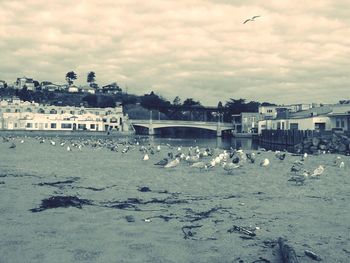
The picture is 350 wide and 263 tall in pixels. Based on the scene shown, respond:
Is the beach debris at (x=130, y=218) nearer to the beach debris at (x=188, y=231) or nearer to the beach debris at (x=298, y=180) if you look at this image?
the beach debris at (x=188, y=231)

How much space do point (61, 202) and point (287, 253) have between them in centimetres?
595

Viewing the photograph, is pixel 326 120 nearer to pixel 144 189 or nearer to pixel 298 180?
pixel 298 180

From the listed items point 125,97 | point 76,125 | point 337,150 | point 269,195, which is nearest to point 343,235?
point 269,195

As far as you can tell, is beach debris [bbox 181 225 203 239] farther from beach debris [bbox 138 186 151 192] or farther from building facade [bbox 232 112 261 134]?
building facade [bbox 232 112 261 134]

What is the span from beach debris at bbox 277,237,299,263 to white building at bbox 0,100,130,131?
10822 cm

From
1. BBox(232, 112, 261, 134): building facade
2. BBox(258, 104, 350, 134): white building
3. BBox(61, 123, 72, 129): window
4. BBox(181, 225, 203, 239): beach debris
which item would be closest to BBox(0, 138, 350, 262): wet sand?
BBox(181, 225, 203, 239): beach debris

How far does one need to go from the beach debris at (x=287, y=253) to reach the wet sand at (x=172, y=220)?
0.13 meters

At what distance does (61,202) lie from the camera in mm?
10945

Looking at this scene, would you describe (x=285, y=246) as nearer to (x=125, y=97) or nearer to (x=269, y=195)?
(x=269, y=195)

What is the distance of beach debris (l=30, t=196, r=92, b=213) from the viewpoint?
1047 cm

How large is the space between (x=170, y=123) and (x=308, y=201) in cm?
10961

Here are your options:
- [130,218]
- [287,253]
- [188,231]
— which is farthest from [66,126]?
[287,253]

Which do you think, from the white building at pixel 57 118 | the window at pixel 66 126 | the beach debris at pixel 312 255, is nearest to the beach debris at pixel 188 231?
the beach debris at pixel 312 255

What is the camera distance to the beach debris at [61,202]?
10.5 m
